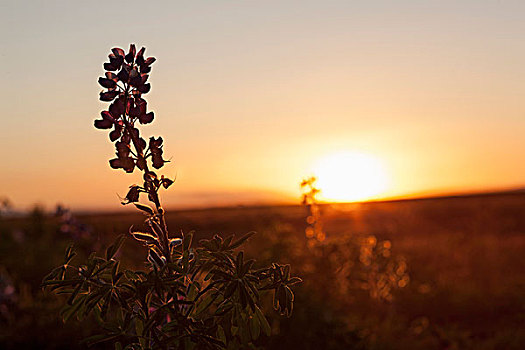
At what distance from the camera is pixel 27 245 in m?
12.1

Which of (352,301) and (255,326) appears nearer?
(255,326)

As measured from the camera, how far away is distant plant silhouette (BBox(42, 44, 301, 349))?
7.32ft

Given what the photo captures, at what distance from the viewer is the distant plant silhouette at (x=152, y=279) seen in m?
2.23

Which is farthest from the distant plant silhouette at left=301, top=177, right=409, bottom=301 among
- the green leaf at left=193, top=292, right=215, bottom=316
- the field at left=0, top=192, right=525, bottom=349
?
the green leaf at left=193, top=292, right=215, bottom=316

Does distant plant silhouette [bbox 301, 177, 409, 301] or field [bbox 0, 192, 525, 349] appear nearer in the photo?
field [bbox 0, 192, 525, 349]

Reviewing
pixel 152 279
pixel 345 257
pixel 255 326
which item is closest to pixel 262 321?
pixel 255 326

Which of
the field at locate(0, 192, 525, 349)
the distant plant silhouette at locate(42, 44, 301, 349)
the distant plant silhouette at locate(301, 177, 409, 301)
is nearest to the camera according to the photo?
the distant plant silhouette at locate(42, 44, 301, 349)

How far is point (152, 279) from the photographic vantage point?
86.0 inches

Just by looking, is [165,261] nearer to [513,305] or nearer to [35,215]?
[513,305]

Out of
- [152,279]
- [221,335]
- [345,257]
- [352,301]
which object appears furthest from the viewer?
[352,301]

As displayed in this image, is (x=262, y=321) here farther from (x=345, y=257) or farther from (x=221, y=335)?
(x=345, y=257)

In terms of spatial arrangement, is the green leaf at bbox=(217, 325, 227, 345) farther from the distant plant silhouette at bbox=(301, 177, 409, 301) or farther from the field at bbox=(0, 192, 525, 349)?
the distant plant silhouette at bbox=(301, 177, 409, 301)

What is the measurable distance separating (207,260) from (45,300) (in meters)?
6.77

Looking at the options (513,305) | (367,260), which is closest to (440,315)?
(513,305)
